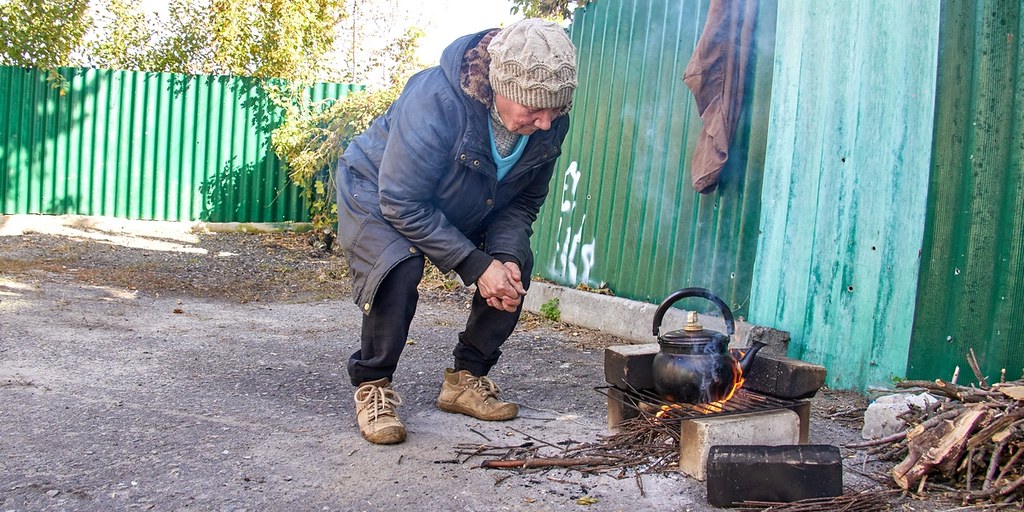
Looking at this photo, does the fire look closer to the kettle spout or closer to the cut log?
the kettle spout

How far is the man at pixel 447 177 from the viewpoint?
10.2ft

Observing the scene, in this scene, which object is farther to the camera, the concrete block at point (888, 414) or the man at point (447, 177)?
the concrete block at point (888, 414)

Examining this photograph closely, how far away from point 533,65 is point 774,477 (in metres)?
1.56

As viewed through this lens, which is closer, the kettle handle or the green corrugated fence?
the kettle handle

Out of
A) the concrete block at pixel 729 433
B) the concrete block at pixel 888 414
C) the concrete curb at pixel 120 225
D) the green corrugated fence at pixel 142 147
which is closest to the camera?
the concrete block at pixel 729 433

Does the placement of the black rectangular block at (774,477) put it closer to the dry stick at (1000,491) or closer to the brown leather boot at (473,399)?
the dry stick at (1000,491)

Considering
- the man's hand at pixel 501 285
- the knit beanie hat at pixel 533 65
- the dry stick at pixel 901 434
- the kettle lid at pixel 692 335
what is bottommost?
the dry stick at pixel 901 434

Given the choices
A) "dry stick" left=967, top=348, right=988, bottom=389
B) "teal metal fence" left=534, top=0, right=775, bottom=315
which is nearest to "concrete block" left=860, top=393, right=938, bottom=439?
"dry stick" left=967, top=348, right=988, bottom=389

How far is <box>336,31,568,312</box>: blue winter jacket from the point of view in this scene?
317 cm

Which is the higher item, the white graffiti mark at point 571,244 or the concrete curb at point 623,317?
the white graffiti mark at point 571,244

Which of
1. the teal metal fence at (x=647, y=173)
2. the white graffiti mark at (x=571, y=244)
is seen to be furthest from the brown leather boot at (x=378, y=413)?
the white graffiti mark at (x=571, y=244)

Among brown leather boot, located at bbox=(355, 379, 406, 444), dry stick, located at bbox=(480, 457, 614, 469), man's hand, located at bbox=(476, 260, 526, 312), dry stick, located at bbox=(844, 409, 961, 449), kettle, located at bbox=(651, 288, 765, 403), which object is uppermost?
man's hand, located at bbox=(476, 260, 526, 312)

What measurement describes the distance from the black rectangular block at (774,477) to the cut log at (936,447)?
0.29 metres

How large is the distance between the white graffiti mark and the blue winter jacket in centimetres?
314
